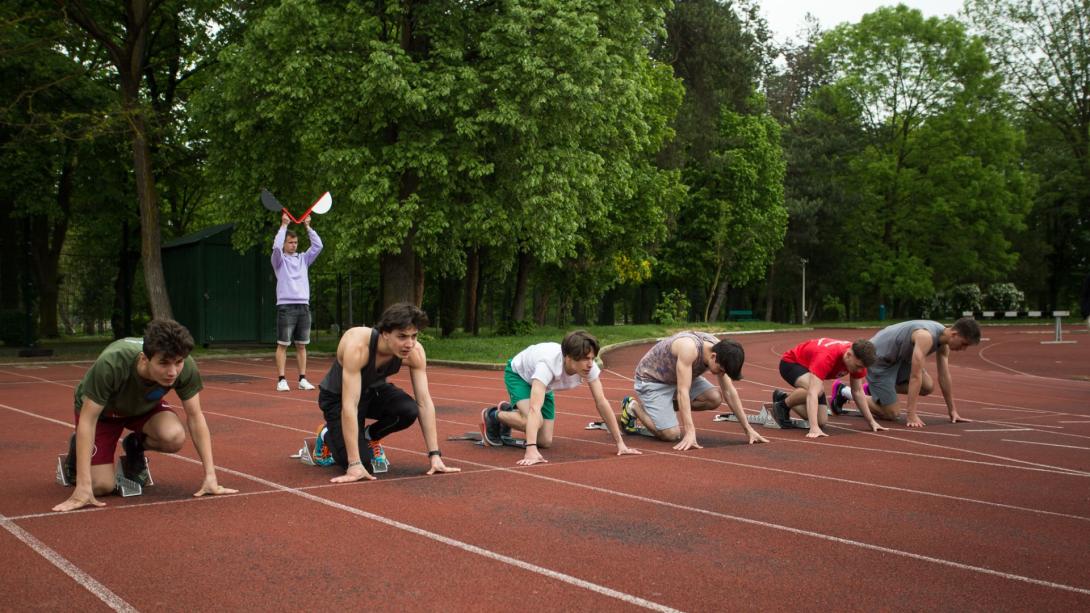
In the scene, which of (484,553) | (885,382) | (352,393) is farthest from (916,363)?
(484,553)

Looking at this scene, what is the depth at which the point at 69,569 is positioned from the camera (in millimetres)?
4113

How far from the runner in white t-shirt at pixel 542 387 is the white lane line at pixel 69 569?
131 inches

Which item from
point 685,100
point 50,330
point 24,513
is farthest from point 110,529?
point 685,100

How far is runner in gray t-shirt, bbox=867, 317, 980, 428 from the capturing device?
8.98 m

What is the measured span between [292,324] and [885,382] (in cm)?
722

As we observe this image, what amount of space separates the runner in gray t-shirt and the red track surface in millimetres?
739

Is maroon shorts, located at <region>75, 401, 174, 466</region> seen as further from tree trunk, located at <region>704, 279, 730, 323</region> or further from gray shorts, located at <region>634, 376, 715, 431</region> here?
tree trunk, located at <region>704, 279, 730, 323</region>

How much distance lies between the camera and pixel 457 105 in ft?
56.3

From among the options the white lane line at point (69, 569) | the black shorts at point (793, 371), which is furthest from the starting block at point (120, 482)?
the black shorts at point (793, 371)

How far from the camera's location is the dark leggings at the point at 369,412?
634 cm

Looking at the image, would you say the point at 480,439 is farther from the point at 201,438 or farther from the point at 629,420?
the point at 201,438

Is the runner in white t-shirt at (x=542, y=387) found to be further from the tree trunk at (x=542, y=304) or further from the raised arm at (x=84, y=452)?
the tree trunk at (x=542, y=304)

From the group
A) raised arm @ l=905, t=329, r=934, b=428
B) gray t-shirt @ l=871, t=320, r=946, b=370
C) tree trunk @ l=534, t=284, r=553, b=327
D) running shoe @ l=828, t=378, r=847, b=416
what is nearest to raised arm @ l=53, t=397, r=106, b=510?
raised arm @ l=905, t=329, r=934, b=428

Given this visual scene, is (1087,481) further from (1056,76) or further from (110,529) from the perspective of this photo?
(1056,76)
